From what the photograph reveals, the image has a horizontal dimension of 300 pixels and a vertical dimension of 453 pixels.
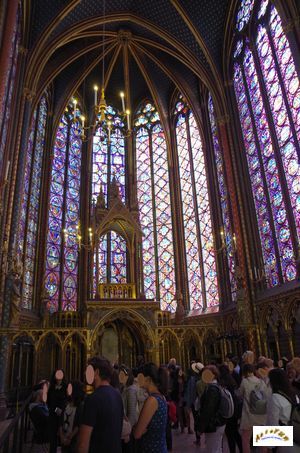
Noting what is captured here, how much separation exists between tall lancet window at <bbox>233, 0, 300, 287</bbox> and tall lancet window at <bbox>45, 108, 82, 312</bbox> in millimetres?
9317

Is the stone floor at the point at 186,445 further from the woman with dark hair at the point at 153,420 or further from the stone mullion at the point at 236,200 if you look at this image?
the stone mullion at the point at 236,200

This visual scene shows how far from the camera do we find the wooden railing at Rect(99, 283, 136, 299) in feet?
47.3

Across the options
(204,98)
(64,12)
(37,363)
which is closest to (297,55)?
(204,98)

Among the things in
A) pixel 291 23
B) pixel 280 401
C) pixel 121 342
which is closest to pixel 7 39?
pixel 291 23

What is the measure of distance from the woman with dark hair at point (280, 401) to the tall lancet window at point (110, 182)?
15.0m

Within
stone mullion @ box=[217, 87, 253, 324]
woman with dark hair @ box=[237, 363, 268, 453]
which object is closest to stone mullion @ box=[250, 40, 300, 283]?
stone mullion @ box=[217, 87, 253, 324]

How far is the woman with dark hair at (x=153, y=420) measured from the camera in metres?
2.93

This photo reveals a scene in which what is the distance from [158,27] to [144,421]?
19577 mm

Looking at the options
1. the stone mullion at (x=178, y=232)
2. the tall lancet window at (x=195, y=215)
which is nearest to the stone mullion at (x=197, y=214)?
the tall lancet window at (x=195, y=215)

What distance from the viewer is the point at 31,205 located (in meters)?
17.3

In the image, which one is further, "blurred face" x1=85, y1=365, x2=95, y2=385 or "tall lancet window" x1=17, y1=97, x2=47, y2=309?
"tall lancet window" x1=17, y1=97, x2=47, y2=309

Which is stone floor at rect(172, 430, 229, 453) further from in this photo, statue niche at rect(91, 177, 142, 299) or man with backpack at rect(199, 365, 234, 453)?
statue niche at rect(91, 177, 142, 299)

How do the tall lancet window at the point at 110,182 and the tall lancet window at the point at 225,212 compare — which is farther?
the tall lancet window at the point at 110,182

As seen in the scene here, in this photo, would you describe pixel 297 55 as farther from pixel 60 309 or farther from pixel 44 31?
pixel 60 309
